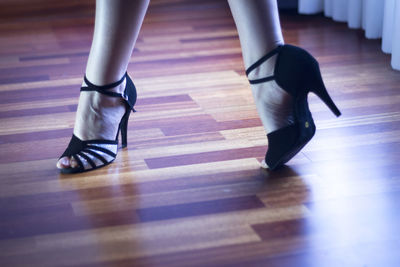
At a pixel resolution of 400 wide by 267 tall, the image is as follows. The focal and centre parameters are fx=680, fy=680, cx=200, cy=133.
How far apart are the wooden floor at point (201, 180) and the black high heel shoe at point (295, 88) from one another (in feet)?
0.18

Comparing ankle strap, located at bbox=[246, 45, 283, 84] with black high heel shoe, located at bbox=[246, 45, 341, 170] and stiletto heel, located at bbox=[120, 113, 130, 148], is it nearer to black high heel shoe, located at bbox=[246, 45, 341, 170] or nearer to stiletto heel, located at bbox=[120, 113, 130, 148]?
black high heel shoe, located at bbox=[246, 45, 341, 170]

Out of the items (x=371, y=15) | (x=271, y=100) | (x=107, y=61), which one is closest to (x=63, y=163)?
(x=107, y=61)

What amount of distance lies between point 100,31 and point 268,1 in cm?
29

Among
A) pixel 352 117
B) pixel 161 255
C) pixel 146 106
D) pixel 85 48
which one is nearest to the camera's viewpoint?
pixel 161 255

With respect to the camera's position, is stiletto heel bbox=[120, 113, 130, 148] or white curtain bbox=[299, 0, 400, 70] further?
white curtain bbox=[299, 0, 400, 70]

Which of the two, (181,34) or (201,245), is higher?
(201,245)

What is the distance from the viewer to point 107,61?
118 cm

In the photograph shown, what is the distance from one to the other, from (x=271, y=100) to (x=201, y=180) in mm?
176

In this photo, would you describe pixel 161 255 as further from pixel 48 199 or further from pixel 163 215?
pixel 48 199

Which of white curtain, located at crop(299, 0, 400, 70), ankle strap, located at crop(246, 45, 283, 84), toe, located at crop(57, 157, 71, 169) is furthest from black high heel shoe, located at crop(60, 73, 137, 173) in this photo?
white curtain, located at crop(299, 0, 400, 70)

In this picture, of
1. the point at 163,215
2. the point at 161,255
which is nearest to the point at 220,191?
the point at 163,215

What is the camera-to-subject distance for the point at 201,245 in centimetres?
91

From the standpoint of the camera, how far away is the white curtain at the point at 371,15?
178 centimetres

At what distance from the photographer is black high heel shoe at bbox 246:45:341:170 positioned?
108 centimetres
